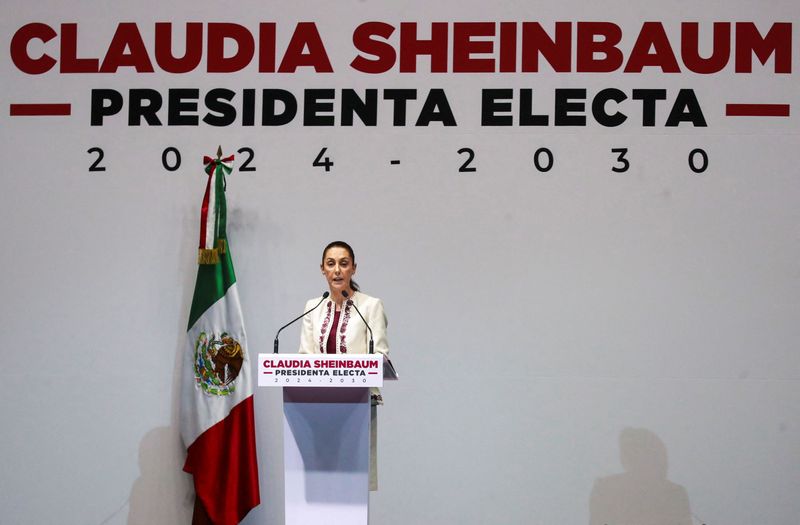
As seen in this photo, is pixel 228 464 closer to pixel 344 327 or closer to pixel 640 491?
pixel 344 327

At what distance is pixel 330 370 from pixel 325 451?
12.5 inches

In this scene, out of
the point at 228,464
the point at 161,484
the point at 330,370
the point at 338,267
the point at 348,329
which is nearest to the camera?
the point at 330,370

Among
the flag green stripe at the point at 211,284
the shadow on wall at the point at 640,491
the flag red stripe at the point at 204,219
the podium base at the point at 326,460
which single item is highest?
the flag red stripe at the point at 204,219

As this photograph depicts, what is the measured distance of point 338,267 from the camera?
4.05 m

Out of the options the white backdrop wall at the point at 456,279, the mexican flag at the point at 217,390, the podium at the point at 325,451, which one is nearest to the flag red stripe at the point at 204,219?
the mexican flag at the point at 217,390

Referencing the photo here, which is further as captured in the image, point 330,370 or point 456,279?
point 456,279

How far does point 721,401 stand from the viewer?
4801mm

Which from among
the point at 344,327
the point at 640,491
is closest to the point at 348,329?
the point at 344,327

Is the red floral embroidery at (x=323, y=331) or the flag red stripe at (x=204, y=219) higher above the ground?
the flag red stripe at (x=204, y=219)

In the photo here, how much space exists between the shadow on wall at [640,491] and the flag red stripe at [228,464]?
1.76 meters

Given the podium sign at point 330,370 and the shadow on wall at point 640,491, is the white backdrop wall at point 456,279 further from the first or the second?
the podium sign at point 330,370

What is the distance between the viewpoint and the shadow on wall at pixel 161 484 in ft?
16.1

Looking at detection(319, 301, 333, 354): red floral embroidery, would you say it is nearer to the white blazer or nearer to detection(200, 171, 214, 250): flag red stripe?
the white blazer

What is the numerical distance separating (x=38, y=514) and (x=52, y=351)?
868mm
